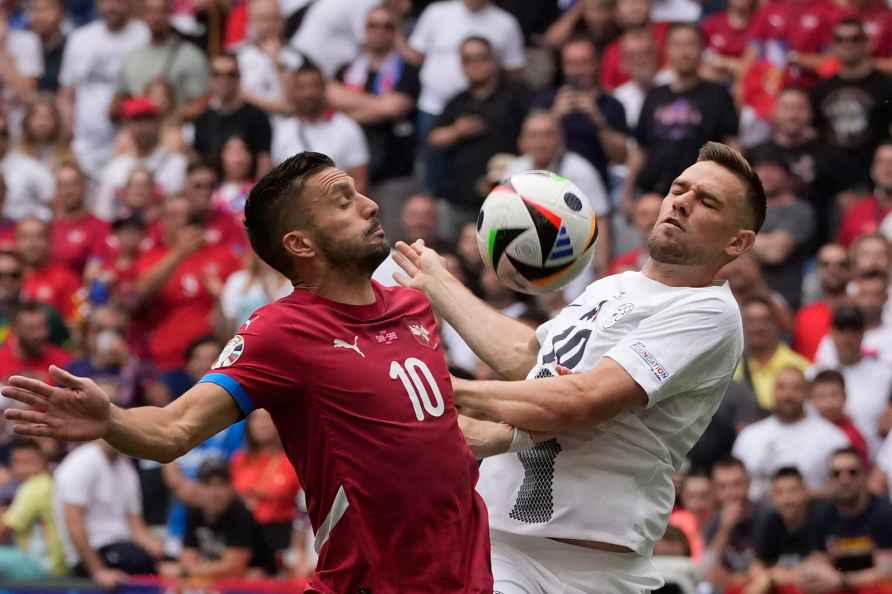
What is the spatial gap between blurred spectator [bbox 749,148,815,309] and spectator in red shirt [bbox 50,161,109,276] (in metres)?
5.82

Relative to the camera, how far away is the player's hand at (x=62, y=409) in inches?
195

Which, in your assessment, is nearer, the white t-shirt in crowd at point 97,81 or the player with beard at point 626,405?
the player with beard at point 626,405

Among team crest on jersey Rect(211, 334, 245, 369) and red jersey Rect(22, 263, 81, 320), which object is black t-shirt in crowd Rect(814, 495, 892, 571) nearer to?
→ team crest on jersey Rect(211, 334, 245, 369)

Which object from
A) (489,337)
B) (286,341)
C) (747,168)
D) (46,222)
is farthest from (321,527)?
(46,222)

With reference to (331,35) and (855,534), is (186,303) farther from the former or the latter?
(855,534)

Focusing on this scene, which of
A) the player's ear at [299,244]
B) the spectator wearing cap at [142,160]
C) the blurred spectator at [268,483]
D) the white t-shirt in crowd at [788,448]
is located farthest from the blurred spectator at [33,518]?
the player's ear at [299,244]

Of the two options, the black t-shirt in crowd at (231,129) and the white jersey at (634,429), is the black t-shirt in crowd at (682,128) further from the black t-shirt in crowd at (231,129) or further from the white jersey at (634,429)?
the white jersey at (634,429)

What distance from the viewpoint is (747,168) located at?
20.5 ft

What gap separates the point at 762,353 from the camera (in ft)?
38.8

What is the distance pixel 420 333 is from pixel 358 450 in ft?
1.74

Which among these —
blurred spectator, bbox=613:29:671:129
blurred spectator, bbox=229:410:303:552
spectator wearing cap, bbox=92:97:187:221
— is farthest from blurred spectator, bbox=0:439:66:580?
blurred spectator, bbox=613:29:671:129

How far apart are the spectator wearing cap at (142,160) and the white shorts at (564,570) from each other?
9033mm

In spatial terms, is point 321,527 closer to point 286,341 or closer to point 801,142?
point 286,341

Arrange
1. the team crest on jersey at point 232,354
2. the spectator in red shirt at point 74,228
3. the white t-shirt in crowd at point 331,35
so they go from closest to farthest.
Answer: the team crest on jersey at point 232,354 < the spectator in red shirt at point 74,228 < the white t-shirt in crowd at point 331,35
